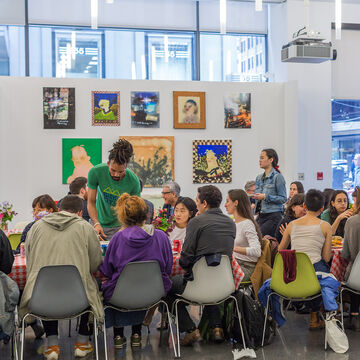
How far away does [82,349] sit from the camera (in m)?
4.42

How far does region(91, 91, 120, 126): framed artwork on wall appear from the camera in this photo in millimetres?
9227

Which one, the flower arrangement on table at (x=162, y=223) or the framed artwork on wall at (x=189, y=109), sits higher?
the framed artwork on wall at (x=189, y=109)

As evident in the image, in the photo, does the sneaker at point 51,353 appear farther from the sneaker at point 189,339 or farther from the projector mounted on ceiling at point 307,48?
the projector mounted on ceiling at point 307,48

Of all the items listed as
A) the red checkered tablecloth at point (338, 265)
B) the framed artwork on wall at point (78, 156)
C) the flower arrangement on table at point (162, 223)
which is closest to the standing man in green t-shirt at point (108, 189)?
the flower arrangement on table at point (162, 223)

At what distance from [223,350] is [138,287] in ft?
2.97

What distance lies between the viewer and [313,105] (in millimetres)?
10305

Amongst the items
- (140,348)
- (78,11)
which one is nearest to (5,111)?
(78,11)

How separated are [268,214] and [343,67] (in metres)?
5.32

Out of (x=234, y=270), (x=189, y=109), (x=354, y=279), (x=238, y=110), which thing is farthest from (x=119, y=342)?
(x=238, y=110)

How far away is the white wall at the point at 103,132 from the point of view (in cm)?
901

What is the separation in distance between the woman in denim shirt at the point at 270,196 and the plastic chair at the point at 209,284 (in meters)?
2.06

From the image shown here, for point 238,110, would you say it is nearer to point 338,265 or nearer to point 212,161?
point 212,161

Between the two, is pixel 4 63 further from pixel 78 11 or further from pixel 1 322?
pixel 1 322

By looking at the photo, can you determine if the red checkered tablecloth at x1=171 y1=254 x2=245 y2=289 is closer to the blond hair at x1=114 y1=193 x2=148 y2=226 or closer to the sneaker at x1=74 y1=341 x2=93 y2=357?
the blond hair at x1=114 y1=193 x2=148 y2=226
